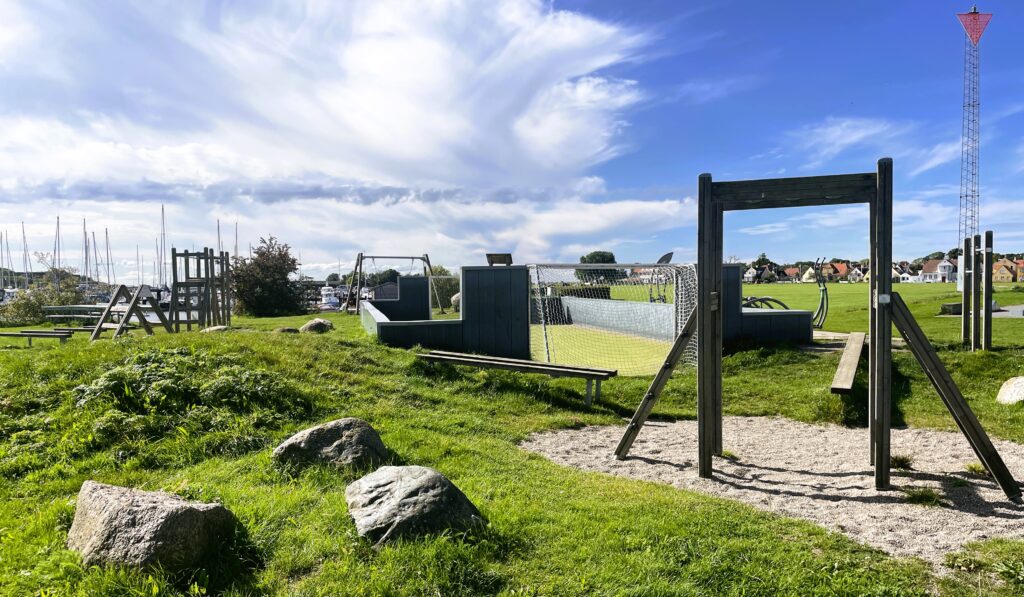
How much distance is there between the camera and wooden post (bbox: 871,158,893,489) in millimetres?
4848

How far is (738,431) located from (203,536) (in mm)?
5904

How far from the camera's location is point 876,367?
5.03 m

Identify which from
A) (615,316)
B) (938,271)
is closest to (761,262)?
(938,271)

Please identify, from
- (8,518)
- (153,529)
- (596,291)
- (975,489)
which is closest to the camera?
(153,529)

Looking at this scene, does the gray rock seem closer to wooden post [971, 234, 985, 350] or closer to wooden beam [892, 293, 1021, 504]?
wooden post [971, 234, 985, 350]

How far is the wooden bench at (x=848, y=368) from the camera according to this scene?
5816 millimetres

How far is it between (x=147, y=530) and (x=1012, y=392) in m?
9.39

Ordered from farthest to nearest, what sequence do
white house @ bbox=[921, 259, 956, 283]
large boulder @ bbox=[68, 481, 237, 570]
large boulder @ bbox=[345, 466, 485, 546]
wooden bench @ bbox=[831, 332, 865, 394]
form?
white house @ bbox=[921, 259, 956, 283] < wooden bench @ bbox=[831, 332, 865, 394] < large boulder @ bbox=[345, 466, 485, 546] < large boulder @ bbox=[68, 481, 237, 570]

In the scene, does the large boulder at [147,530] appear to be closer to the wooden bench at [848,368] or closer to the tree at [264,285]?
the wooden bench at [848,368]

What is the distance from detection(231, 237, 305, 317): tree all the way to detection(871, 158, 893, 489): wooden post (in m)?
25.5

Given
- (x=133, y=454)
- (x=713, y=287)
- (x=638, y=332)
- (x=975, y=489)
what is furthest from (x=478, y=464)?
(x=638, y=332)

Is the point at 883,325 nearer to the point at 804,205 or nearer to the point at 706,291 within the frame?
the point at 804,205

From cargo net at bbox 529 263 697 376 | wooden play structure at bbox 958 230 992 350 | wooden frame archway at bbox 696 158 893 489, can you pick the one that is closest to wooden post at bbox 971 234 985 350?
wooden play structure at bbox 958 230 992 350

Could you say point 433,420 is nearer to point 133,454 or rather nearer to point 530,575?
point 133,454
